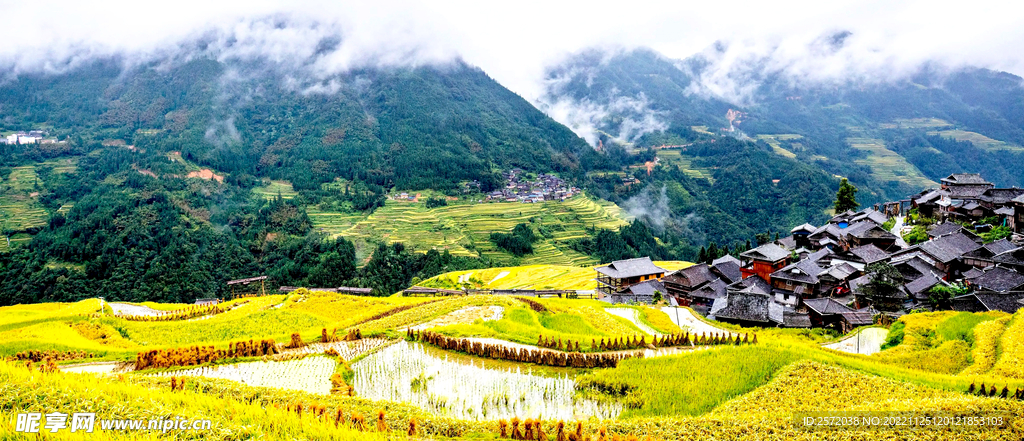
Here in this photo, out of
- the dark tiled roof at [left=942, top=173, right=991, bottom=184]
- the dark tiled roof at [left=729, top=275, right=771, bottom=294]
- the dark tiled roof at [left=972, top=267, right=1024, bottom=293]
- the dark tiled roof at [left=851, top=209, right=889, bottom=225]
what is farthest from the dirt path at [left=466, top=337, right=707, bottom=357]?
the dark tiled roof at [left=942, top=173, right=991, bottom=184]

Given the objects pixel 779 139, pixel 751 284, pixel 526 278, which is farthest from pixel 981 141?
pixel 751 284

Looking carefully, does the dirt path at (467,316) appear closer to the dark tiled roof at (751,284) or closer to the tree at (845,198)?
the dark tiled roof at (751,284)

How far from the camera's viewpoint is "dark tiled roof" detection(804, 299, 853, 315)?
30.0 m

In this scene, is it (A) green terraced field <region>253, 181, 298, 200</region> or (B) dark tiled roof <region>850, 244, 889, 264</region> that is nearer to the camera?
(B) dark tiled roof <region>850, 244, 889, 264</region>

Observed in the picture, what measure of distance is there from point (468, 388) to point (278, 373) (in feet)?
19.2

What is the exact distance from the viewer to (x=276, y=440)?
7.55m

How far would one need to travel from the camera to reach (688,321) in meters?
30.6

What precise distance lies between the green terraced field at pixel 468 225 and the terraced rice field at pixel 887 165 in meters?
84.9

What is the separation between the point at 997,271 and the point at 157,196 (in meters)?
97.2

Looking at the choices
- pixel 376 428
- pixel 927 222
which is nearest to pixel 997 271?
pixel 927 222

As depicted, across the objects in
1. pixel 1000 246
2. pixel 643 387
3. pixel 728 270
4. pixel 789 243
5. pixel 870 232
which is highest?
pixel 870 232

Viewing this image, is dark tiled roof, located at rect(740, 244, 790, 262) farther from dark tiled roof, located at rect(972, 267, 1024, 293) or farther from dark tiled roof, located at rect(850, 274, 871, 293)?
dark tiled roof, located at rect(972, 267, 1024, 293)

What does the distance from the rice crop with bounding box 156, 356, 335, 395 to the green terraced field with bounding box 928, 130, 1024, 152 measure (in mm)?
199888

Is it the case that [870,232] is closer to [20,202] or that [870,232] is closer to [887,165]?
[20,202]
